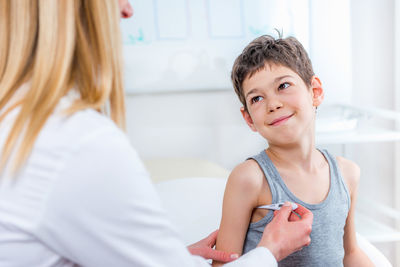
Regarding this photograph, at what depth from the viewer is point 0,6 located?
0.54 metres

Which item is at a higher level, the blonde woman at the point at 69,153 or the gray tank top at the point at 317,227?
the blonde woman at the point at 69,153

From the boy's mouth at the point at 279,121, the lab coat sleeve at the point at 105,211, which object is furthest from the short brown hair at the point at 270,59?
the lab coat sleeve at the point at 105,211

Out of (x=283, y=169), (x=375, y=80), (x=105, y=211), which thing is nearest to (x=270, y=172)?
(x=283, y=169)

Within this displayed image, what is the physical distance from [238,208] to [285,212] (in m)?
0.11

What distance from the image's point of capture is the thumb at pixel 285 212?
778 mm

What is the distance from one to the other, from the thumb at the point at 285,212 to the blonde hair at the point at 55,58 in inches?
13.7

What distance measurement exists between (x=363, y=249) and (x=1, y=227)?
2.67ft

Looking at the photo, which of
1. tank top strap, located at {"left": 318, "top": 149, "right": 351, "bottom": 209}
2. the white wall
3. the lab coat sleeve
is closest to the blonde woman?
the lab coat sleeve

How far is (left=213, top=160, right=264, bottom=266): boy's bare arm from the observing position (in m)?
0.87

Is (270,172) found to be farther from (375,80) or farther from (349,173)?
(375,80)

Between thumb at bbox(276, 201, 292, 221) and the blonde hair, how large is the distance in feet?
1.14

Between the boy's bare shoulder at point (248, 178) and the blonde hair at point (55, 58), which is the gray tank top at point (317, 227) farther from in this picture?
the blonde hair at point (55, 58)

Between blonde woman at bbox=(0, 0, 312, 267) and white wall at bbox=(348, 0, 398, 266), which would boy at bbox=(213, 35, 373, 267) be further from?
white wall at bbox=(348, 0, 398, 266)

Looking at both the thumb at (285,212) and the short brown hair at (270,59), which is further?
the short brown hair at (270,59)
